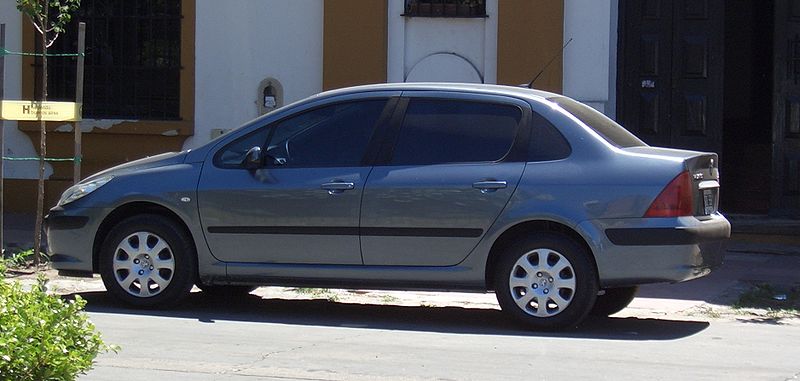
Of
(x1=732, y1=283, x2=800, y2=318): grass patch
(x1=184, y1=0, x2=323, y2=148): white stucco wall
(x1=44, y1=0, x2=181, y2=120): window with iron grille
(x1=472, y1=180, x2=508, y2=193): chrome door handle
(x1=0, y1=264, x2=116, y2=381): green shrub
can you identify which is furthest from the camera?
(x1=44, y1=0, x2=181, y2=120): window with iron grille

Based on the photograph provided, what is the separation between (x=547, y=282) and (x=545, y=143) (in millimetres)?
900

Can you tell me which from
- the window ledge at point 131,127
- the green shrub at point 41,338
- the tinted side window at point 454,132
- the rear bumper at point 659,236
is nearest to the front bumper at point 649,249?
the rear bumper at point 659,236

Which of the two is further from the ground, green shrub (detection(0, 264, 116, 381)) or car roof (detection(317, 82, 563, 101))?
car roof (detection(317, 82, 563, 101))

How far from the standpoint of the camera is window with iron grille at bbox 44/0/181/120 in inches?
565

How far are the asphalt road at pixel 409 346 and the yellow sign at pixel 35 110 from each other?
7.00 ft

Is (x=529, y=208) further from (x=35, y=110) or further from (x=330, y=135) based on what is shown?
(x=35, y=110)

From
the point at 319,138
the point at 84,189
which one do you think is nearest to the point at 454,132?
the point at 319,138

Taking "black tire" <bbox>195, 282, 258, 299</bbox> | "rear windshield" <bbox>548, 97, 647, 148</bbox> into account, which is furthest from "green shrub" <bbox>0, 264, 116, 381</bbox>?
"black tire" <bbox>195, 282, 258, 299</bbox>

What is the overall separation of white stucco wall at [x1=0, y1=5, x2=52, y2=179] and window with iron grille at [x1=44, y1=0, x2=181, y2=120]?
340 millimetres

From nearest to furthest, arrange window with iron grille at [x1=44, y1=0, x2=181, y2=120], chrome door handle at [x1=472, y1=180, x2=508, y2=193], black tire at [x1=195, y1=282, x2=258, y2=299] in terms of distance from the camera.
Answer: chrome door handle at [x1=472, y1=180, x2=508, y2=193] < black tire at [x1=195, y1=282, x2=258, y2=299] < window with iron grille at [x1=44, y1=0, x2=181, y2=120]

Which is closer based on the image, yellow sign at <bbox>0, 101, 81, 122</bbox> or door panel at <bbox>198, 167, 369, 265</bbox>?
door panel at <bbox>198, 167, 369, 265</bbox>

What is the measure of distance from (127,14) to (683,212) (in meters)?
8.54

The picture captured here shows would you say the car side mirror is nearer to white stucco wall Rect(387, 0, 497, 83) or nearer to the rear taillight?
the rear taillight

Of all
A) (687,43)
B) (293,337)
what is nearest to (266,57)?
(687,43)
